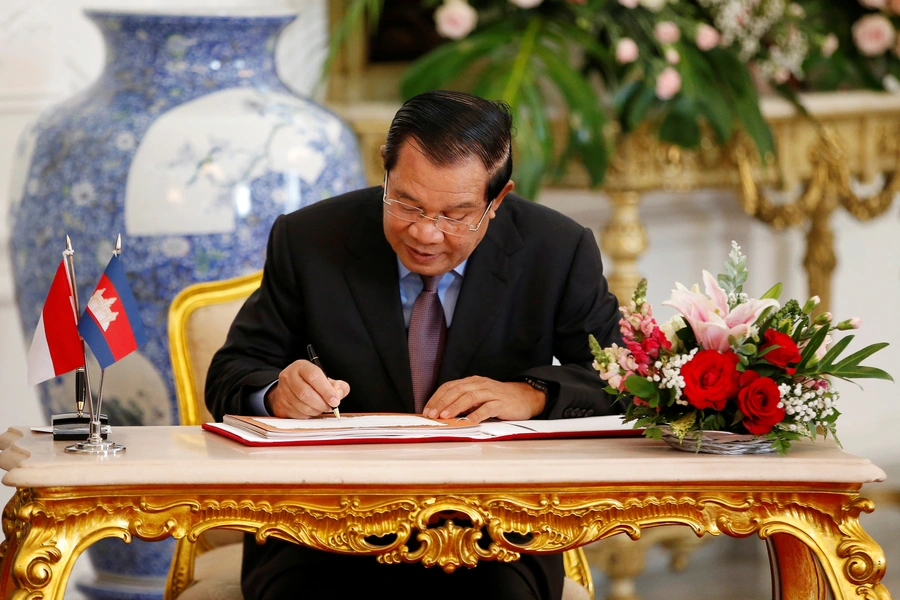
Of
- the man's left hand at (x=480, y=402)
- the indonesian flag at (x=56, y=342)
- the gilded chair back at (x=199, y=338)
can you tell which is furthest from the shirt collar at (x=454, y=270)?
the indonesian flag at (x=56, y=342)

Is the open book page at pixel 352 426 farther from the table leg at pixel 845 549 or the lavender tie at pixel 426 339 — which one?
the table leg at pixel 845 549

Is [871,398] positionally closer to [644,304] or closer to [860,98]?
[860,98]

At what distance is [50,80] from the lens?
4.12 metres

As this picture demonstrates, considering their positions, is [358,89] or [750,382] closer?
[750,382]

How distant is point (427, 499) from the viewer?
178 centimetres

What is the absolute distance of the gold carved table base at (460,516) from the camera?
1.75 metres

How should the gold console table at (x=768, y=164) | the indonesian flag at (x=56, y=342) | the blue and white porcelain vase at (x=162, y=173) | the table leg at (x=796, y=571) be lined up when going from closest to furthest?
1. the indonesian flag at (x=56, y=342)
2. the table leg at (x=796, y=571)
3. the blue and white porcelain vase at (x=162, y=173)
4. the gold console table at (x=768, y=164)

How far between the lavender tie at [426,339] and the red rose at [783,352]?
779mm

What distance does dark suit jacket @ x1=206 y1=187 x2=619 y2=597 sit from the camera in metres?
2.40

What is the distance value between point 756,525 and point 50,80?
3099mm

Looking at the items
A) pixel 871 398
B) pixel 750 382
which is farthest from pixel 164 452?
pixel 871 398

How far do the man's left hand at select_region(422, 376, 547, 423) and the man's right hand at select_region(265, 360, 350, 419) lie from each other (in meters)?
0.17

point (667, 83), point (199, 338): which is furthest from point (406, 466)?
point (667, 83)

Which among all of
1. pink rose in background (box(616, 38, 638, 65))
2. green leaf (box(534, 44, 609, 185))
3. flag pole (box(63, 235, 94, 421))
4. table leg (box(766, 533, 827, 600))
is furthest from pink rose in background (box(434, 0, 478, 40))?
table leg (box(766, 533, 827, 600))
